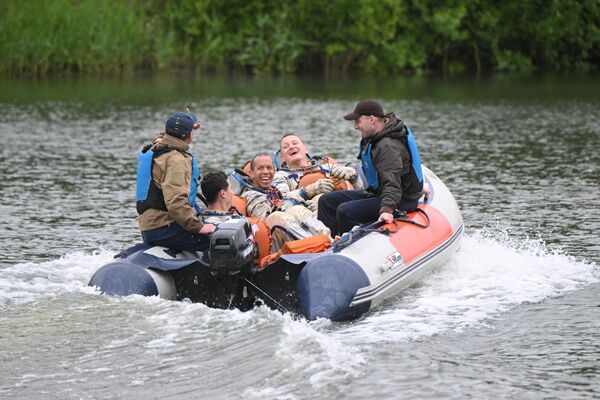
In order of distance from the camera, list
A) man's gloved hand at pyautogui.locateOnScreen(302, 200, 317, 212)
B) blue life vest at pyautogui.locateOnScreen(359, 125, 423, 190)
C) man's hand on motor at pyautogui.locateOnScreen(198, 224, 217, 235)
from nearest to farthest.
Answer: man's hand on motor at pyautogui.locateOnScreen(198, 224, 217, 235) < blue life vest at pyautogui.locateOnScreen(359, 125, 423, 190) < man's gloved hand at pyautogui.locateOnScreen(302, 200, 317, 212)

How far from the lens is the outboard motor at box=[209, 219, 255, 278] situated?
8672mm

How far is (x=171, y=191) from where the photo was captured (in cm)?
911

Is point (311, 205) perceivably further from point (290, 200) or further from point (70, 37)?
point (70, 37)

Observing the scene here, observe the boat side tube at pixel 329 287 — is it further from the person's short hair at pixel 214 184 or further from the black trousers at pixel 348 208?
Answer: the black trousers at pixel 348 208

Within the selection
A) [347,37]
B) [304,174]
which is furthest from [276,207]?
[347,37]

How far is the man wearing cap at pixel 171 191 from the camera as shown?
29.9 feet

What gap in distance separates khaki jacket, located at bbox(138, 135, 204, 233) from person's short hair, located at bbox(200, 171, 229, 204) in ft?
0.76

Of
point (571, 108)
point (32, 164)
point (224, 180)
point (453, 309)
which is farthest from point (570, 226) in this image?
point (571, 108)

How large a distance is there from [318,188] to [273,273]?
1892mm

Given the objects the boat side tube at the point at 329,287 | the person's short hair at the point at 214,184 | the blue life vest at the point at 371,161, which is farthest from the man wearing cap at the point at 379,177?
the person's short hair at the point at 214,184

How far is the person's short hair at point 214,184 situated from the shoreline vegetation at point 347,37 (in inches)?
968

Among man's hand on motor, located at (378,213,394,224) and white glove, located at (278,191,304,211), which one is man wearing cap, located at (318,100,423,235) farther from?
white glove, located at (278,191,304,211)

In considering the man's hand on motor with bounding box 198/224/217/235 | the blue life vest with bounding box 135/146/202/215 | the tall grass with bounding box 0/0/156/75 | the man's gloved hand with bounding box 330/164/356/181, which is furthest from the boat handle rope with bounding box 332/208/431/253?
the tall grass with bounding box 0/0/156/75

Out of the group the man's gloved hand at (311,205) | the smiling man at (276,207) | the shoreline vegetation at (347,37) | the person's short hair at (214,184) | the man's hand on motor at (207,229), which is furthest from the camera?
the shoreline vegetation at (347,37)
